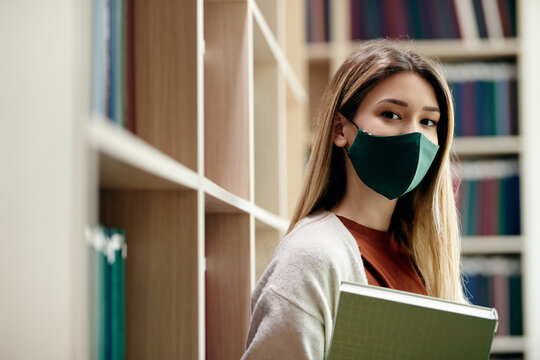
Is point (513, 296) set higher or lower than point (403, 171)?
lower

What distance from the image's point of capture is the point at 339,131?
1.31 meters

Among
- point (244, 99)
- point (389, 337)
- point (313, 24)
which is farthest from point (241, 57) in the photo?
point (313, 24)

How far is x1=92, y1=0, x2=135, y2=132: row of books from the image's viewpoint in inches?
30.0

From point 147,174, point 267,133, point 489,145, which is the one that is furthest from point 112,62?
point 489,145

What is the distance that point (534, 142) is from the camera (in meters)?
2.59

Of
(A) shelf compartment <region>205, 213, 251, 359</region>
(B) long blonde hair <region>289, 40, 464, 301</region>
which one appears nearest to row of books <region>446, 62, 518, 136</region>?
(B) long blonde hair <region>289, 40, 464, 301</region>

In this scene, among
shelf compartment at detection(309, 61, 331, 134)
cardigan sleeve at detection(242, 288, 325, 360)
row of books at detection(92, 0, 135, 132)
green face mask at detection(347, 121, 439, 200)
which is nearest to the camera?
row of books at detection(92, 0, 135, 132)

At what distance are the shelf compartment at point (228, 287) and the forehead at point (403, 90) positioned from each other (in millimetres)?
389

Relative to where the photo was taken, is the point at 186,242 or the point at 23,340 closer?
the point at 23,340

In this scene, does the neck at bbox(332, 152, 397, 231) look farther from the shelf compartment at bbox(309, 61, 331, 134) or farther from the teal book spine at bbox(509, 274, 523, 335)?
the shelf compartment at bbox(309, 61, 331, 134)

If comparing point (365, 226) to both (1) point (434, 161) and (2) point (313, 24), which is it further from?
(2) point (313, 24)

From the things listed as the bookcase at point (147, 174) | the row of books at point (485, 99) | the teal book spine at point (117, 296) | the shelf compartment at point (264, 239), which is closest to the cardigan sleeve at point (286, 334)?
the bookcase at point (147, 174)

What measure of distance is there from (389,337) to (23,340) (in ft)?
1.75

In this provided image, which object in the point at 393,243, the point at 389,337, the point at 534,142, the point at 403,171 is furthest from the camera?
the point at 534,142
